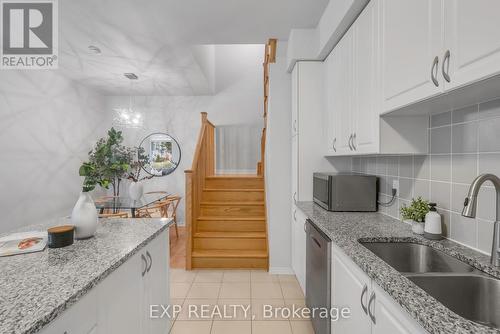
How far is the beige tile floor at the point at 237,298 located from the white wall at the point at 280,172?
0.29 metres

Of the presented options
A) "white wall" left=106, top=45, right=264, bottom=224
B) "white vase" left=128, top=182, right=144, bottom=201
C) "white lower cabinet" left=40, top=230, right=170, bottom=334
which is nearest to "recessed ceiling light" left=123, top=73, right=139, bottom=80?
"white wall" left=106, top=45, right=264, bottom=224

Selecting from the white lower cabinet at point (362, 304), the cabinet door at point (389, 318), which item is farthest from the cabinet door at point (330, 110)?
the cabinet door at point (389, 318)

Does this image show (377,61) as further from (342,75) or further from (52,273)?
(52,273)

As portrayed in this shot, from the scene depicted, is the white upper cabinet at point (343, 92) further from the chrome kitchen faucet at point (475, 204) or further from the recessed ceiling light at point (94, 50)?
the recessed ceiling light at point (94, 50)

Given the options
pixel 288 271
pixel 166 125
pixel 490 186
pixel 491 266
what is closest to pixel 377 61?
pixel 490 186

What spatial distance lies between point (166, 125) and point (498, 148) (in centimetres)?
543

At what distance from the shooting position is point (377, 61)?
1.54m

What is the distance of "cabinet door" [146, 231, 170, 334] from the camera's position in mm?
1525

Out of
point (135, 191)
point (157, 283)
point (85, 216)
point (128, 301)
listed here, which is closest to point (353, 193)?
point (157, 283)

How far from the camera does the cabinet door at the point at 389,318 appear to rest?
81 centimetres

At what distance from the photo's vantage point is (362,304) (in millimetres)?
1130

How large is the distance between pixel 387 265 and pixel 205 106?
5.16m

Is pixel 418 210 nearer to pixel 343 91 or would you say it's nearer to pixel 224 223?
pixel 343 91

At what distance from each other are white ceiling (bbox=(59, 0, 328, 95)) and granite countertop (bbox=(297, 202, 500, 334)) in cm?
189
